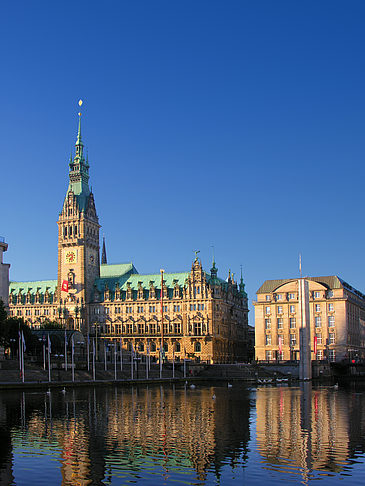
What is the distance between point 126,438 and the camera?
4303 centimetres

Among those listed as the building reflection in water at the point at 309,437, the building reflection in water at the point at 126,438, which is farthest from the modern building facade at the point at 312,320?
the building reflection in water at the point at 126,438

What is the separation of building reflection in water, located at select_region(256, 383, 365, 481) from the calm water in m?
0.06

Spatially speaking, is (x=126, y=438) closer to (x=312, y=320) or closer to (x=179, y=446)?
(x=179, y=446)

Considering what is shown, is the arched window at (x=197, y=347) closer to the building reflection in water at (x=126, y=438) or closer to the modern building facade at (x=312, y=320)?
the modern building facade at (x=312, y=320)

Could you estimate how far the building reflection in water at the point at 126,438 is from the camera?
32.8 meters

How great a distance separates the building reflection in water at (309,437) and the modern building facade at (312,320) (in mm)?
107993

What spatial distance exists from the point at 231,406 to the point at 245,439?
2917 centimetres

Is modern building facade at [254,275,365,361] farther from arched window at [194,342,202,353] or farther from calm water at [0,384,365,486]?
calm water at [0,384,365,486]

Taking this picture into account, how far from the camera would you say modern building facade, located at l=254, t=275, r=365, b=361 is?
176750mm

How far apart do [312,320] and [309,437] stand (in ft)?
458

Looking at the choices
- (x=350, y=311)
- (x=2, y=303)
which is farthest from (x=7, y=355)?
(x=350, y=311)

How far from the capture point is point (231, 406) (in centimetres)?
7125

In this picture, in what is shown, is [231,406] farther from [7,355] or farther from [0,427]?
[7,355]

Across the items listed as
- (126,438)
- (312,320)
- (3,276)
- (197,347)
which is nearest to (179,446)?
(126,438)
